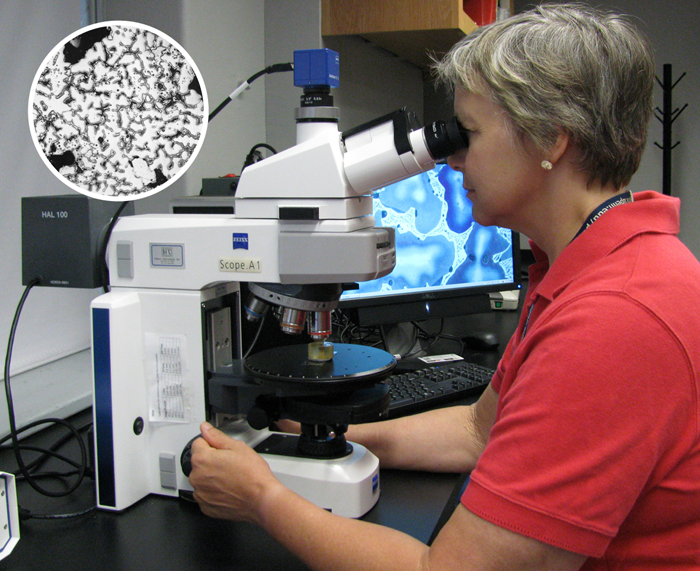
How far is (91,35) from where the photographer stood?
93 cm

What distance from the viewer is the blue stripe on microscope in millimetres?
884

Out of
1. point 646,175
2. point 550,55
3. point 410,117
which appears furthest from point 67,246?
point 646,175

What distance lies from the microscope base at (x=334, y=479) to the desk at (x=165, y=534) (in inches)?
1.4

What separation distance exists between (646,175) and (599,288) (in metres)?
4.25

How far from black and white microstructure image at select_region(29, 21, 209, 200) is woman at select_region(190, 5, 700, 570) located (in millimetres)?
391

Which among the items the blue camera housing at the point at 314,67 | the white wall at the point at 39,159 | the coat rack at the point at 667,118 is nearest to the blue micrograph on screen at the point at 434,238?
the white wall at the point at 39,159

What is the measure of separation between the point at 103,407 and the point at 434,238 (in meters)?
0.99

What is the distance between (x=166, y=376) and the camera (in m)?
0.92

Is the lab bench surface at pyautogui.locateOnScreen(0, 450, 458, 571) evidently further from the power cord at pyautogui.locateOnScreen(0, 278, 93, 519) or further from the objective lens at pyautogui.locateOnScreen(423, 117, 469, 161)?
the objective lens at pyautogui.locateOnScreen(423, 117, 469, 161)

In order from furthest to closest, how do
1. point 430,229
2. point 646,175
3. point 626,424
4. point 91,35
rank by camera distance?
point 646,175 → point 430,229 → point 91,35 → point 626,424

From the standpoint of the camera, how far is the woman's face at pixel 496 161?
0.78m

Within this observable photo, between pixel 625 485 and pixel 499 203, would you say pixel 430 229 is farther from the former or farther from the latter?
pixel 625 485

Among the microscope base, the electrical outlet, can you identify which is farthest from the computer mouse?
the electrical outlet

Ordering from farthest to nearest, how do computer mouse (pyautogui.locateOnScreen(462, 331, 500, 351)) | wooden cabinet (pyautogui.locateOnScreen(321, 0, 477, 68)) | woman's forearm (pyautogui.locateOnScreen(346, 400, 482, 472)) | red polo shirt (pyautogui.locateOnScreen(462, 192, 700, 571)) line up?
wooden cabinet (pyautogui.locateOnScreen(321, 0, 477, 68)) → computer mouse (pyautogui.locateOnScreen(462, 331, 500, 351)) → woman's forearm (pyautogui.locateOnScreen(346, 400, 482, 472)) → red polo shirt (pyautogui.locateOnScreen(462, 192, 700, 571))
